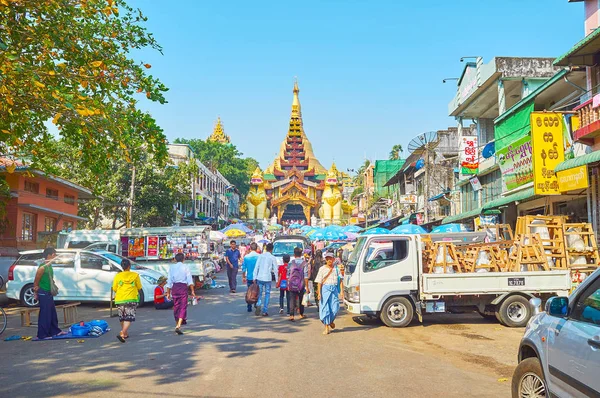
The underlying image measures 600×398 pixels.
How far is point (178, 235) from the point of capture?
842 inches

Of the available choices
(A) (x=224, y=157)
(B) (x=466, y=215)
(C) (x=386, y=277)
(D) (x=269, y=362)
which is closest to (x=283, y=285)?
(C) (x=386, y=277)

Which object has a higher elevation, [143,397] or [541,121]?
[541,121]

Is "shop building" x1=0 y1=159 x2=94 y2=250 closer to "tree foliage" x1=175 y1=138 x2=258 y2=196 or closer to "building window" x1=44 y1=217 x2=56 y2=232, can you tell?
"building window" x1=44 y1=217 x2=56 y2=232

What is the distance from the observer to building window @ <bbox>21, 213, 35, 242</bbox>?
84.7 ft

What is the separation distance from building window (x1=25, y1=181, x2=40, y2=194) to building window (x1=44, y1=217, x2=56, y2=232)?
83.4 inches

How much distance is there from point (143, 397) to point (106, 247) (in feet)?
55.3

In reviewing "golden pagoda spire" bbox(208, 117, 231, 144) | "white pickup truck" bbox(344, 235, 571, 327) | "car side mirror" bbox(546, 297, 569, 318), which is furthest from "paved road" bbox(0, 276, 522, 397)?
"golden pagoda spire" bbox(208, 117, 231, 144)

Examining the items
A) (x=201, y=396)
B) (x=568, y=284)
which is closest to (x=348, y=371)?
(x=201, y=396)

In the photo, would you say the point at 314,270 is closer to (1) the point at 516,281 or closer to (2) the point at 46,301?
(1) the point at 516,281

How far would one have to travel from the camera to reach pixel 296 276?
12.7 m

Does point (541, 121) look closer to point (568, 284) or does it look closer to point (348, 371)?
point (568, 284)

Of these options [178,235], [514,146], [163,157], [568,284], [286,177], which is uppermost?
[286,177]

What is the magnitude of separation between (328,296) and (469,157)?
16.7 meters

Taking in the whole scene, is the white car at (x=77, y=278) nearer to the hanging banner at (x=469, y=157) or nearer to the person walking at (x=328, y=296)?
the person walking at (x=328, y=296)
